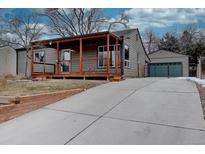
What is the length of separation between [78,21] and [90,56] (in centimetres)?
1398

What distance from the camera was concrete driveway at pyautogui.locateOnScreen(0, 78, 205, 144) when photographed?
3.14m

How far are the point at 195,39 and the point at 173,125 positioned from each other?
3129cm

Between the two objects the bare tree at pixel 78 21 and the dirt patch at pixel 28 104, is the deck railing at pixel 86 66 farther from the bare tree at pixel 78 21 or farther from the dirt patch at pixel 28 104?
the bare tree at pixel 78 21

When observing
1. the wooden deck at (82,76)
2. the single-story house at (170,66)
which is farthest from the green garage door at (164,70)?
the wooden deck at (82,76)

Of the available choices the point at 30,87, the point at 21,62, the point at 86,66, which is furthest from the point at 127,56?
the point at 21,62

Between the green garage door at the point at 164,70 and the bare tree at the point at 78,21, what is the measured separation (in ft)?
24.8

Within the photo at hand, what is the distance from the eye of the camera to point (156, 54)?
976 inches

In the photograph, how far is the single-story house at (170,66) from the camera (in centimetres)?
2125

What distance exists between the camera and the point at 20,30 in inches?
789

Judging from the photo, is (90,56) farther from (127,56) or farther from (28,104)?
(28,104)

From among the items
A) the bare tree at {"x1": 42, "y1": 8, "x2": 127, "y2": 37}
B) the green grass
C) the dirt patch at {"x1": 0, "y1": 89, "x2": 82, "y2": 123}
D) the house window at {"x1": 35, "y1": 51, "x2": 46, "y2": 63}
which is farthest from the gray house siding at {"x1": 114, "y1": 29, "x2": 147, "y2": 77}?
the bare tree at {"x1": 42, "y1": 8, "x2": 127, "y2": 37}

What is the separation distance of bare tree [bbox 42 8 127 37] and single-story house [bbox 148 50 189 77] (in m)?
7.13

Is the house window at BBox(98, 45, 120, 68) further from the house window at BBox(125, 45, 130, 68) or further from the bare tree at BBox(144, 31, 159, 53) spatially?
the bare tree at BBox(144, 31, 159, 53)
